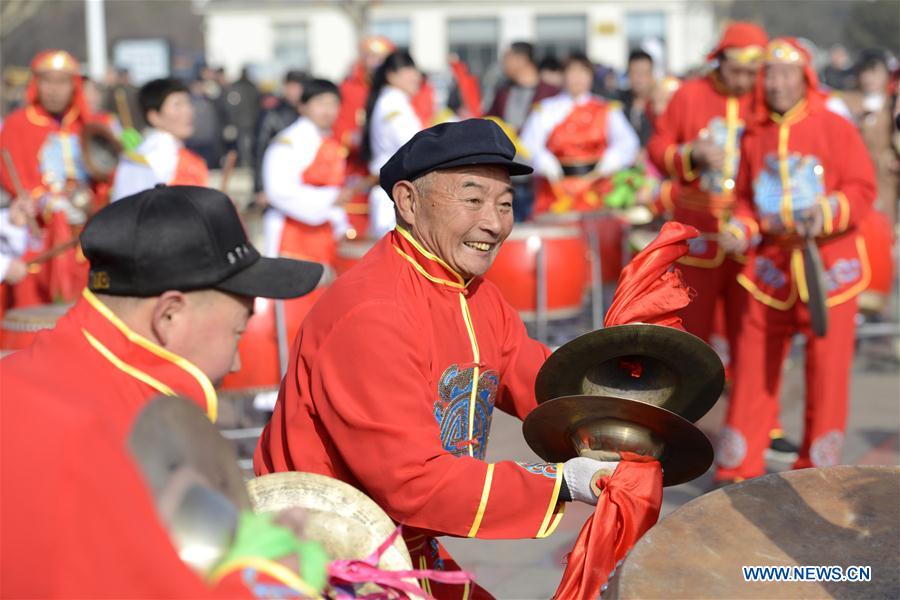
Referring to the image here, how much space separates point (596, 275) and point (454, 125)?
235 inches

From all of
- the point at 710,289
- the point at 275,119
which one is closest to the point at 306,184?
the point at 710,289

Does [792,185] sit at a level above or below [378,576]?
above

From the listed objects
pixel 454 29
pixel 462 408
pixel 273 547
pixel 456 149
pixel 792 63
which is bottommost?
pixel 462 408

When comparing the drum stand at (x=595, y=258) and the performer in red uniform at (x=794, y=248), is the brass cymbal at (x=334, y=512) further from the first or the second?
the drum stand at (x=595, y=258)

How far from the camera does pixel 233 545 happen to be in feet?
5.18

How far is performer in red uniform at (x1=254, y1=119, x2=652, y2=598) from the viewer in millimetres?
2570

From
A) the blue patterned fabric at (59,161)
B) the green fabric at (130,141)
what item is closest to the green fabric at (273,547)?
the green fabric at (130,141)

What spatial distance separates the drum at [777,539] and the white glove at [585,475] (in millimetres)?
215

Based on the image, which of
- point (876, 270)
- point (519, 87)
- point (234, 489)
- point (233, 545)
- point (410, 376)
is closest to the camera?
point (233, 545)

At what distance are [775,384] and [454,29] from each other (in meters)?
40.1

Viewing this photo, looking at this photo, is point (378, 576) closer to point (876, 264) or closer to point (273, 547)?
point (273, 547)

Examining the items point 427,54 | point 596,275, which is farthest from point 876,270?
point 427,54

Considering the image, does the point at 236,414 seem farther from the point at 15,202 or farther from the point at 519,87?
the point at 519,87

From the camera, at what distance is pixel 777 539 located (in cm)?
251
